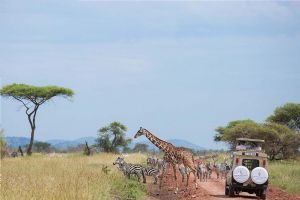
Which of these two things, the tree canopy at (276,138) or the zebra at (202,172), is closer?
the zebra at (202,172)

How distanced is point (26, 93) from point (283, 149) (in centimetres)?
A: 1923

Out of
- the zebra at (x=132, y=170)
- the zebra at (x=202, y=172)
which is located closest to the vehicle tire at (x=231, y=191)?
the zebra at (x=132, y=170)

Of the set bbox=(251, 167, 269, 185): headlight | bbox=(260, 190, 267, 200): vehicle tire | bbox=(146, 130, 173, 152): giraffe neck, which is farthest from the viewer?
bbox=(146, 130, 173, 152): giraffe neck

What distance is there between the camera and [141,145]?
273 ft

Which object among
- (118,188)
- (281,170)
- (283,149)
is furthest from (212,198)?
(283,149)

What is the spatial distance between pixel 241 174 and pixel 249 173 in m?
0.25

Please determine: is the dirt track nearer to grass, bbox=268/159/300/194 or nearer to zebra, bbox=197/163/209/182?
grass, bbox=268/159/300/194

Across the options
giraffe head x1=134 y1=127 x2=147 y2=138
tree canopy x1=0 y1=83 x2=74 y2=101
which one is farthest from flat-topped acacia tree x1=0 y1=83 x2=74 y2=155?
giraffe head x1=134 y1=127 x2=147 y2=138

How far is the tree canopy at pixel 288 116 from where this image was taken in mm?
58562

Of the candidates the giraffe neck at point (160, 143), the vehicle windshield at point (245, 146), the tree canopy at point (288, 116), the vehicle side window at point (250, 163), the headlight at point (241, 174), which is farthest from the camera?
the tree canopy at point (288, 116)

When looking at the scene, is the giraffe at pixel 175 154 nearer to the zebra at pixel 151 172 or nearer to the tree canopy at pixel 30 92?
the zebra at pixel 151 172

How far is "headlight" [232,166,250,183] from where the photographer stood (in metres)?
19.4

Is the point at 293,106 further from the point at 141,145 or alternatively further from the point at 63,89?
the point at 141,145

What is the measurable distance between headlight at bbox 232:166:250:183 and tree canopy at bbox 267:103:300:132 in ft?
131
